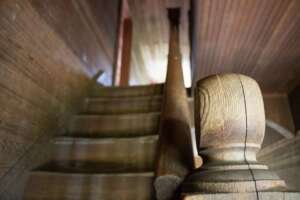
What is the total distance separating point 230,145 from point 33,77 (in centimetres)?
118

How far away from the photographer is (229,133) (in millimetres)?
597

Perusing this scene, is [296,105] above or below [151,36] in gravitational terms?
below

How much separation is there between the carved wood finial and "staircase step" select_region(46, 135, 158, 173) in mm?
646

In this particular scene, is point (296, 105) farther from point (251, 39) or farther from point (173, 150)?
point (173, 150)

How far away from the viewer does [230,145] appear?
0.61 metres

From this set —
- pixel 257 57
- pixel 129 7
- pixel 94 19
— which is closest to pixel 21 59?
pixel 94 19

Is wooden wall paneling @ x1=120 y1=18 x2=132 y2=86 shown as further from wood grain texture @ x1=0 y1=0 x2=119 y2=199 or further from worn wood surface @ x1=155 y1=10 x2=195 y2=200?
worn wood surface @ x1=155 y1=10 x2=195 y2=200

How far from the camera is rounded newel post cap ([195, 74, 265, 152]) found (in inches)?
23.4

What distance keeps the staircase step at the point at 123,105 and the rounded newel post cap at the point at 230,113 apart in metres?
1.24

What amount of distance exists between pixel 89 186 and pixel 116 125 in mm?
600

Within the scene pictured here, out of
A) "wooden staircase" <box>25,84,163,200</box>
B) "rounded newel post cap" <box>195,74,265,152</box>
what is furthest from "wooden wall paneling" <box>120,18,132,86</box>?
"rounded newel post cap" <box>195,74,265,152</box>

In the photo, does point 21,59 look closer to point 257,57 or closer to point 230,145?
point 230,145

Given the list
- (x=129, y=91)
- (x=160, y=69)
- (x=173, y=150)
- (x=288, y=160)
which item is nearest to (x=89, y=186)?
(x=173, y=150)

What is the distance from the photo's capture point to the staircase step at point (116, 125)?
1603 mm
